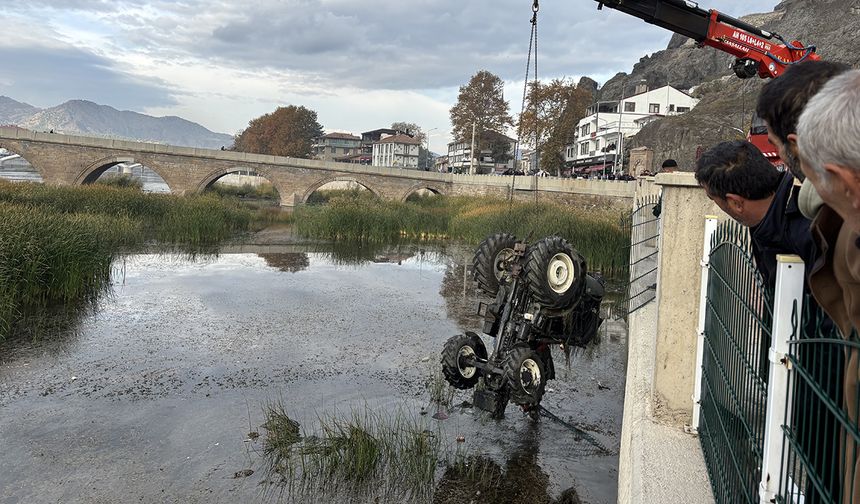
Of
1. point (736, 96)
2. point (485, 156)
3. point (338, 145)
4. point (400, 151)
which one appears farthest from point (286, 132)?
point (736, 96)

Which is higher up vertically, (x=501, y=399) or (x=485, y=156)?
(x=485, y=156)

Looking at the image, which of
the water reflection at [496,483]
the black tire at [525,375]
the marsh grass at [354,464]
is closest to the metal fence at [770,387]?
the water reflection at [496,483]

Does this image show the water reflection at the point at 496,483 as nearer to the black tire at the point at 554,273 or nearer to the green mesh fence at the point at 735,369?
the black tire at the point at 554,273

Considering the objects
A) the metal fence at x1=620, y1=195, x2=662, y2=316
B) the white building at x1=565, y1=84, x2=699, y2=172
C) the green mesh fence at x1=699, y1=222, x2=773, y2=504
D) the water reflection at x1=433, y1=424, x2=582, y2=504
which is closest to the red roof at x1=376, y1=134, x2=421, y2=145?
the white building at x1=565, y1=84, x2=699, y2=172

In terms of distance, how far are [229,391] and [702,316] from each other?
4.36m

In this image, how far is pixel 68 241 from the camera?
31.2ft

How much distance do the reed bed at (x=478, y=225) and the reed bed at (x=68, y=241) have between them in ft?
10.3

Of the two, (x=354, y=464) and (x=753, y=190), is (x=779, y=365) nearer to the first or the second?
(x=753, y=190)

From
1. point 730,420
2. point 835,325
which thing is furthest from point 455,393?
point 835,325

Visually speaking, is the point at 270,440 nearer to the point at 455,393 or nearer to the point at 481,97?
the point at 455,393

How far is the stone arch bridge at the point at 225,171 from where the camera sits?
30.3 meters

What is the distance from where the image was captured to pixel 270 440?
15.5ft

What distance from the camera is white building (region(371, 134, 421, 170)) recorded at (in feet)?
270

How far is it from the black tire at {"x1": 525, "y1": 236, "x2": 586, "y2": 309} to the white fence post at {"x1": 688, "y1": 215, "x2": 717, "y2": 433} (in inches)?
78.0
